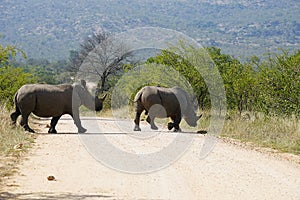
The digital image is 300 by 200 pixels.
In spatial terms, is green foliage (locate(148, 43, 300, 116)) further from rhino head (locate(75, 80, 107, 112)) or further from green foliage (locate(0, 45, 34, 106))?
green foliage (locate(0, 45, 34, 106))

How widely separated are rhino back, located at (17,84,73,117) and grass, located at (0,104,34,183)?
875 millimetres

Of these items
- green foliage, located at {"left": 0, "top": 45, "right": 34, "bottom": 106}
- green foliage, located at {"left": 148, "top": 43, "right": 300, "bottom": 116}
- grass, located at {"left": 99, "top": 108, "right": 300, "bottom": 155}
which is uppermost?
green foliage, located at {"left": 148, "top": 43, "right": 300, "bottom": 116}

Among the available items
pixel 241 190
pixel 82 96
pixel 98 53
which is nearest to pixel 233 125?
pixel 82 96

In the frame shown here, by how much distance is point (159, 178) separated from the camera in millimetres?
10734

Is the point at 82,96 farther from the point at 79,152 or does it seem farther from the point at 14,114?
the point at 79,152

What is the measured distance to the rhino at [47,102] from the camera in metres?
19.4

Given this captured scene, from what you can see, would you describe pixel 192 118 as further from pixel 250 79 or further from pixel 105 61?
pixel 105 61

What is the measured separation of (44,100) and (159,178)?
9.68m

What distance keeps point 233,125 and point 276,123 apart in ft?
6.94

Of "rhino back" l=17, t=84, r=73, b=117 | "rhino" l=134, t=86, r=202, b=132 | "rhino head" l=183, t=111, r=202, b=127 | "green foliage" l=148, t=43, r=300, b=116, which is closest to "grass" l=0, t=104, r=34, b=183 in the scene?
"rhino back" l=17, t=84, r=73, b=117

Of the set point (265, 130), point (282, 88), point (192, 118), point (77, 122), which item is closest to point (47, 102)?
point (77, 122)

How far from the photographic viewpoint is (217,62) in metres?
33.2

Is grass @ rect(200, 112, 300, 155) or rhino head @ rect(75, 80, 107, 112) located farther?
rhino head @ rect(75, 80, 107, 112)

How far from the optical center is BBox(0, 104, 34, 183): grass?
1130cm
